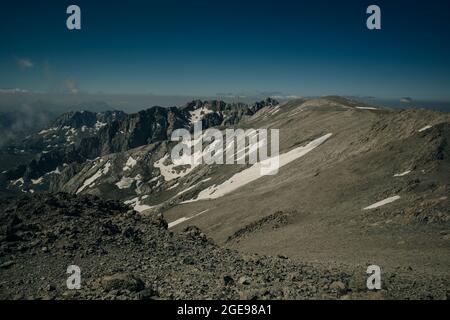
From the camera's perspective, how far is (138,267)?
19844 mm

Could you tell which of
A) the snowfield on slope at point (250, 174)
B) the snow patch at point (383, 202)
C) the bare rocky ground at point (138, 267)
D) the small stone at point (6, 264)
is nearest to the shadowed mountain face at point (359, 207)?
the snow patch at point (383, 202)

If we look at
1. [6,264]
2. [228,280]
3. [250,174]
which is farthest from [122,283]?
[250,174]

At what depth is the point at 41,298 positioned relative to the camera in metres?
15.7

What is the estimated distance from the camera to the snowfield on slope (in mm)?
89938

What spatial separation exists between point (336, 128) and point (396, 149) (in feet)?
157

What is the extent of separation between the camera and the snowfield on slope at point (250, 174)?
295 ft

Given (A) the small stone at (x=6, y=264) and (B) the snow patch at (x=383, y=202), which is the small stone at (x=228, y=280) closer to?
(A) the small stone at (x=6, y=264)

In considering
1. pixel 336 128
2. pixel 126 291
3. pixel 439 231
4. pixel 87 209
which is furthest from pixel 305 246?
pixel 336 128

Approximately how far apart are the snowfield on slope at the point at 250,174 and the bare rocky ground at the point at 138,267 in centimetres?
6224

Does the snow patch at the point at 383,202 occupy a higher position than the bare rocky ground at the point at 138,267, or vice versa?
the bare rocky ground at the point at 138,267

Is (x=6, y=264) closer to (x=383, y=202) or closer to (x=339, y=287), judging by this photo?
(x=339, y=287)

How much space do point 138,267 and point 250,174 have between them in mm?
77769

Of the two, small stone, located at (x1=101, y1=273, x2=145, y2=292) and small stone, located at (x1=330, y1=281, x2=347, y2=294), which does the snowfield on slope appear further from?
small stone, located at (x1=101, y1=273, x2=145, y2=292)

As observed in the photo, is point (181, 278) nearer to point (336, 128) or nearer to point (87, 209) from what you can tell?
point (87, 209)
